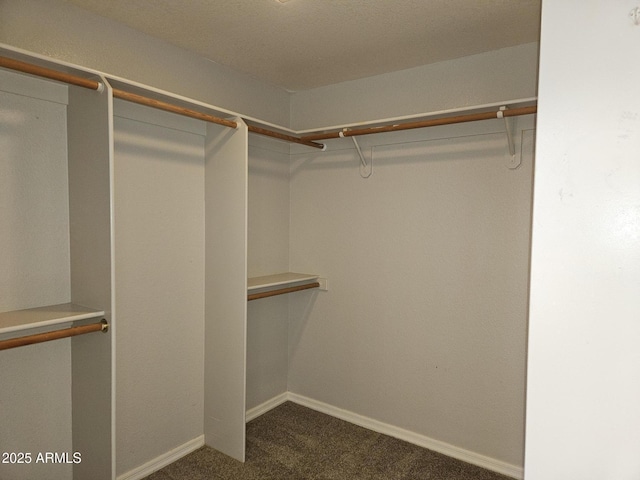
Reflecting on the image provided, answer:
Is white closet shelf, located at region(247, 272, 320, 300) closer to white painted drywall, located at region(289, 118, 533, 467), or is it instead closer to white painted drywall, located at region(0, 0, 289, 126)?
white painted drywall, located at region(289, 118, 533, 467)

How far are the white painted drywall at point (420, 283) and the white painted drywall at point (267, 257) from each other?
0.34 ft

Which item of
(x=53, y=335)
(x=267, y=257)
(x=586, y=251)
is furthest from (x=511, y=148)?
(x=53, y=335)

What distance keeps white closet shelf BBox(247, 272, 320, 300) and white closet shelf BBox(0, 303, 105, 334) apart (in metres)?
0.95

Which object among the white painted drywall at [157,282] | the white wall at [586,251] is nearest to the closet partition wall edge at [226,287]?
the white painted drywall at [157,282]

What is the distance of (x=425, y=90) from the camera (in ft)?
8.71

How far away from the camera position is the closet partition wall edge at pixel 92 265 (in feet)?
5.72

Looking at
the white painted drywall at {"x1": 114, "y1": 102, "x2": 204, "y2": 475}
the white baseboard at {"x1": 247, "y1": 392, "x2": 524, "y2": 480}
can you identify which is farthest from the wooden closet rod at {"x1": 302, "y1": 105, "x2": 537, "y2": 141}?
the white baseboard at {"x1": 247, "y1": 392, "x2": 524, "y2": 480}

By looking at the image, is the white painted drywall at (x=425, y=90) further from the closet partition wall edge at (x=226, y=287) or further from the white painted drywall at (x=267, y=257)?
the closet partition wall edge at (x=226, y=287)

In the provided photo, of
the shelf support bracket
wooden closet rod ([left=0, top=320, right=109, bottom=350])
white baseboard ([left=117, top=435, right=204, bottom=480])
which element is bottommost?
white baseboard ([left=117, top=435, right=204, bottom=480])

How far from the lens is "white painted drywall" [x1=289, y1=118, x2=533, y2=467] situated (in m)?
2.39

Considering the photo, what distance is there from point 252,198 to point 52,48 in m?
1.43

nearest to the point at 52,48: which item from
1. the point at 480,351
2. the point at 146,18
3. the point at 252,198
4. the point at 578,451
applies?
the point at 146,18

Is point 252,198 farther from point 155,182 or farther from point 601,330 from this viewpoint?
point 601,330

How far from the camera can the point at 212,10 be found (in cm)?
197
